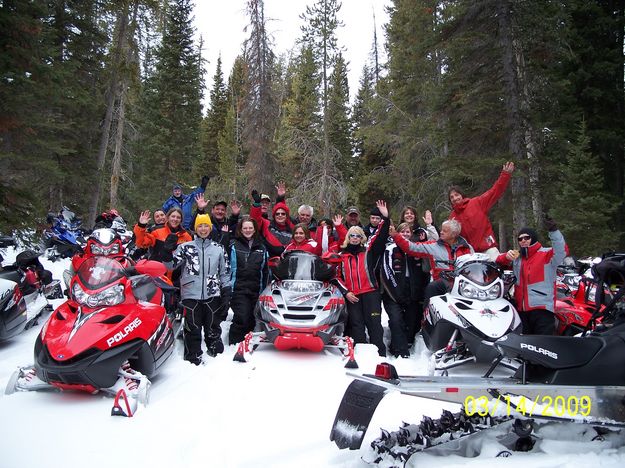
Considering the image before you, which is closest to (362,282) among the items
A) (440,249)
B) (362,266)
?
(362,266)

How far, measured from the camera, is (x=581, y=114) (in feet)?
53.9

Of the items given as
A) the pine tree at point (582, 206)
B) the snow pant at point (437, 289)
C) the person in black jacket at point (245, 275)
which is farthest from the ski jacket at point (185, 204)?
the pine tree at point (582, 206)

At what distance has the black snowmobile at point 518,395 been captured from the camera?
2.77m

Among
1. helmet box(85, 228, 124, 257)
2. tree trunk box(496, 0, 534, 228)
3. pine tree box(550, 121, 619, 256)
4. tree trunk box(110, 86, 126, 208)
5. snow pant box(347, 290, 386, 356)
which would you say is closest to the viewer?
helmet box(85, 228, 124, 257)

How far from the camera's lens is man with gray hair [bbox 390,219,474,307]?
588cm

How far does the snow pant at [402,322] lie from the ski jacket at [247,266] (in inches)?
73.2

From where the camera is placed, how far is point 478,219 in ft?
20.7

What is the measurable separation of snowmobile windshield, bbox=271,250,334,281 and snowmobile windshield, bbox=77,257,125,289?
7.11 feet

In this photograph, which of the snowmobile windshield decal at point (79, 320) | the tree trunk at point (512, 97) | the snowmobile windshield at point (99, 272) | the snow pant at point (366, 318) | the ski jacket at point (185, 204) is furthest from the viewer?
the tree trunk at point (512, 97)

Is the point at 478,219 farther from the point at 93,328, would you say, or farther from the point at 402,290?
the point at 93,328

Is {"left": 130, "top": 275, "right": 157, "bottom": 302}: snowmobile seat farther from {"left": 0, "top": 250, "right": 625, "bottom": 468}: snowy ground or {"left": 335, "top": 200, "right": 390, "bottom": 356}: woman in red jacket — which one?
{"left": 335, "top": 200, "right": 390, "bottom": 356}: woman in red jacket

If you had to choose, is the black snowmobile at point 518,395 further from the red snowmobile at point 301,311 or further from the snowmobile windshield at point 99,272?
the snowmobile windshield at point 99,272

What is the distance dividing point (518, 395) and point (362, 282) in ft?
11.0

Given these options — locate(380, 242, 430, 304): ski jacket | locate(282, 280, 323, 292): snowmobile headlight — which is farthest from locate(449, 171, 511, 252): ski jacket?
locate(282, 280, 323, 292): snowmobile headlight
